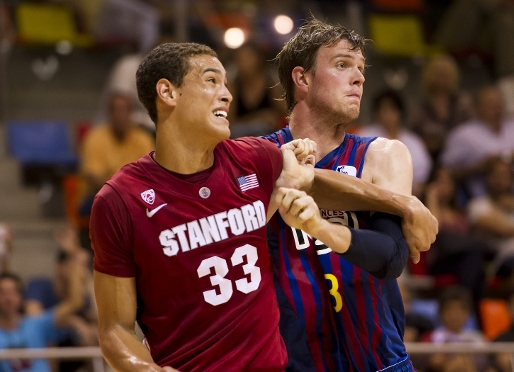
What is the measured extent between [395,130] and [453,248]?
137 centimetres

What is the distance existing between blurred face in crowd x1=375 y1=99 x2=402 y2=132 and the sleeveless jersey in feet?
16.0

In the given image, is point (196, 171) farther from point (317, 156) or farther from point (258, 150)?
point (317, 156)

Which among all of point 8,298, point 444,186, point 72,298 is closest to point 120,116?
point 72,298

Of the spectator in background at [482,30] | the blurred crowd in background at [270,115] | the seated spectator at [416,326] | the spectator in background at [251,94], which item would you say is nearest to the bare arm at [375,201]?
the blurred crowd in background at [270,115]

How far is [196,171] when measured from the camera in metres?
3.35

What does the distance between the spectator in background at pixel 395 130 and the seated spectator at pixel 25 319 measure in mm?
3421

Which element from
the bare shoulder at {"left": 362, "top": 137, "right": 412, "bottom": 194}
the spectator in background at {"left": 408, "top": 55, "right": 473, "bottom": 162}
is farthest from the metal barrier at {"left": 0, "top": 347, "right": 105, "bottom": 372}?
the spectator in background at {"left": 408, "top": 55, "right": 473, "bottom": 162}

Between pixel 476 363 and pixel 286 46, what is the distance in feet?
9.68

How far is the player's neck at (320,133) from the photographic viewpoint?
4047 mm

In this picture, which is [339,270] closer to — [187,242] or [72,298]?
[187,242]

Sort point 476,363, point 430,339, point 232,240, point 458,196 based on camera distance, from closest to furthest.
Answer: point 232,240, point 476,363, point 430,339, point 458,196

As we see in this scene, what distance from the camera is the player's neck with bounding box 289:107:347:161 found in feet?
13.3

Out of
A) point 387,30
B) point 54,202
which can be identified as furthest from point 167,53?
point 387,30

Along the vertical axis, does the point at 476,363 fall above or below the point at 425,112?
below
